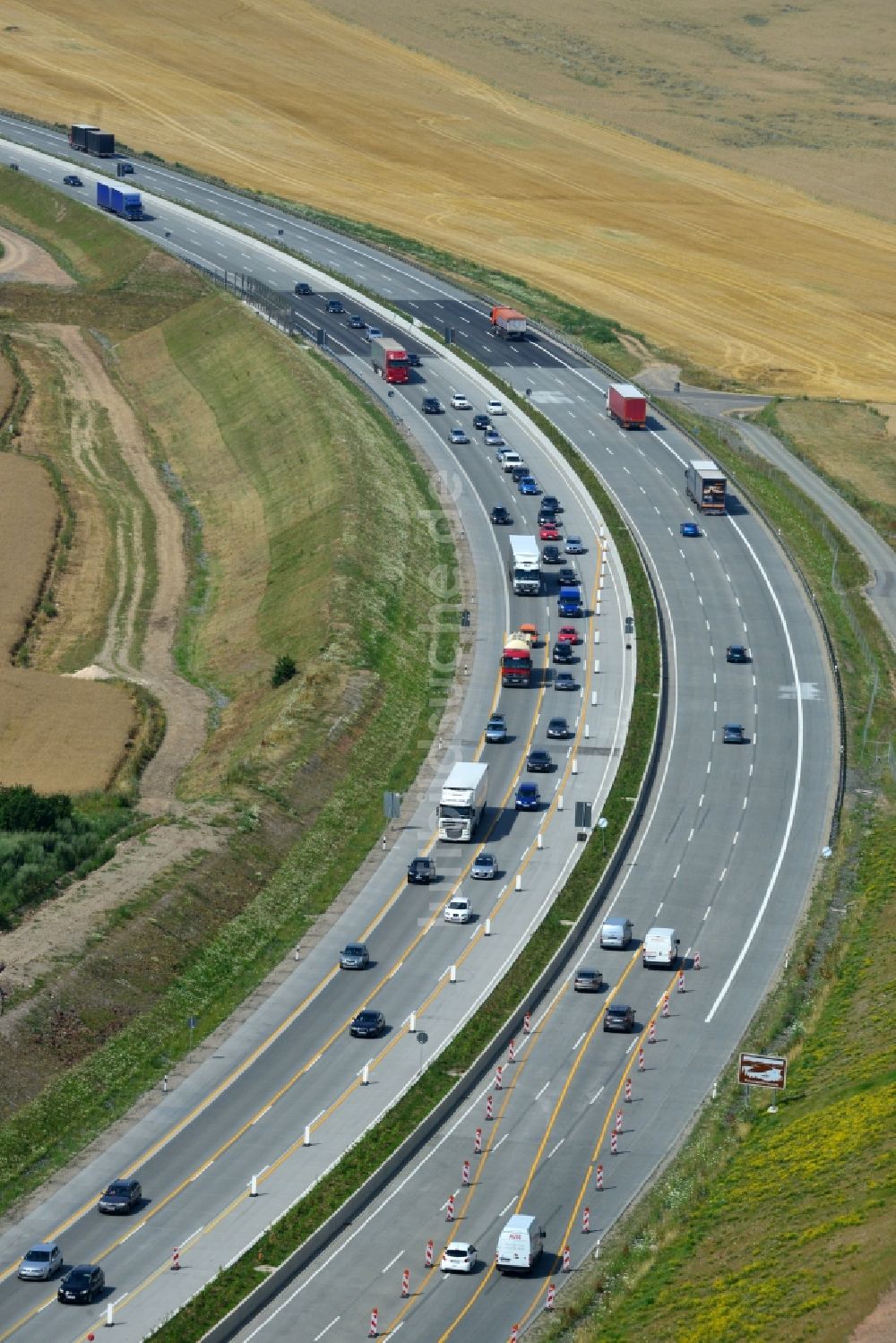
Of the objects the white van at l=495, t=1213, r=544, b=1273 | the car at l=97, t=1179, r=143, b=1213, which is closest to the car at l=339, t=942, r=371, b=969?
the car at l=97, t=1179, r=143, b=1213

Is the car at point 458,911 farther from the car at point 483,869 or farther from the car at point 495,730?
the car at point 495,730

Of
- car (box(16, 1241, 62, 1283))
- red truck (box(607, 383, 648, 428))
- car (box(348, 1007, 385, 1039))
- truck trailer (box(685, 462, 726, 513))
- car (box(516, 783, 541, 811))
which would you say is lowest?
car (box(16, 1241, 62, 1283))

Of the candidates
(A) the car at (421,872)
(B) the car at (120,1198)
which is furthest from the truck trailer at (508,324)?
(B) the car at (120,1198)

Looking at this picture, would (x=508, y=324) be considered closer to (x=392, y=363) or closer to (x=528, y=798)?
(x=392, y=363)

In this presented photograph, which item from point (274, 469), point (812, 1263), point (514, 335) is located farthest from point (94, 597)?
point (812, 1263)

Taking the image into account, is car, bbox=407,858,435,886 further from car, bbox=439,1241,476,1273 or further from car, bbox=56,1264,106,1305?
car, bbox=56,1264,106,1305

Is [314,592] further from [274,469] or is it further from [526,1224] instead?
[526,1224]
